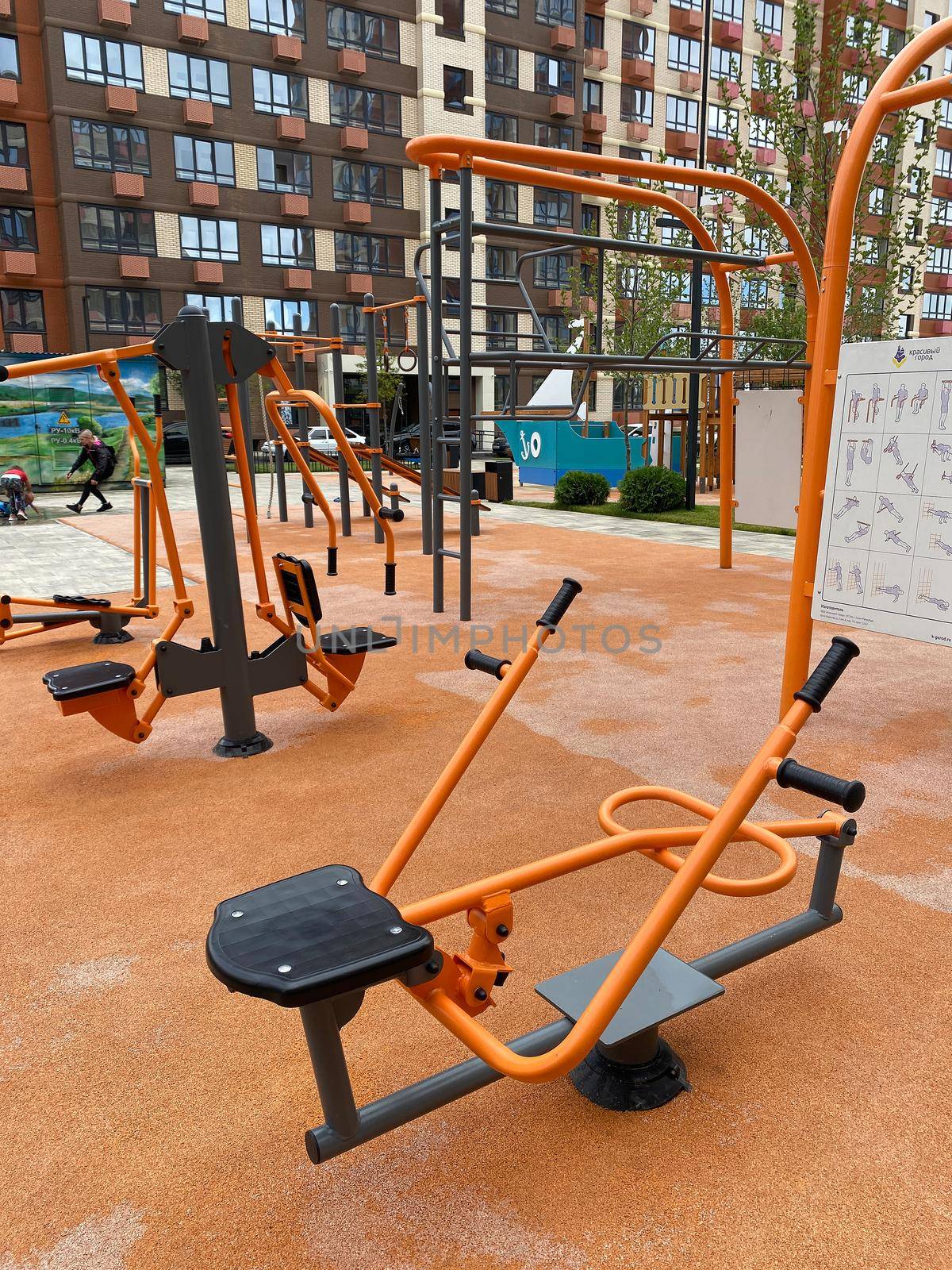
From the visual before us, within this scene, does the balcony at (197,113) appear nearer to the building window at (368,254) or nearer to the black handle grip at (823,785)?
the building window at (368,254)

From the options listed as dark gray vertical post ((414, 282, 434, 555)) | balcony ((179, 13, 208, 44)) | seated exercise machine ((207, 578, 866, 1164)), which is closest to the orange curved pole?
seated exercise machine ((207, 578, 866, 1164))

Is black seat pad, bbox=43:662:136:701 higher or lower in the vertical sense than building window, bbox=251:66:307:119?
lower

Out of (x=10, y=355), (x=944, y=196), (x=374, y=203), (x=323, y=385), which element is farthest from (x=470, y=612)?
(x=944, y=196)

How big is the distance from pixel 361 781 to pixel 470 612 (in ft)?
9.54

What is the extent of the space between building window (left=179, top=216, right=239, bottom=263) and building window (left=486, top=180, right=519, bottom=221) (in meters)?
9.05

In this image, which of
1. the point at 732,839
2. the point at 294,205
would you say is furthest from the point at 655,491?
the point at 294,205

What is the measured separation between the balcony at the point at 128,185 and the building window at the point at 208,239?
5.08 feet

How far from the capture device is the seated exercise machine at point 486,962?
4.75 feet

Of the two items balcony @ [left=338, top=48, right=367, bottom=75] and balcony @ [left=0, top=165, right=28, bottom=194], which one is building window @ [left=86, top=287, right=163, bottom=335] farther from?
balcony @ [left=338, top=48, right=367, bottom=75]

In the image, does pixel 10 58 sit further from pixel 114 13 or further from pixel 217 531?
pixel 217 531

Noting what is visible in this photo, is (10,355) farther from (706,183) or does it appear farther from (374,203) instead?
(374,203)

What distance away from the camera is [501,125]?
33906 millimetres

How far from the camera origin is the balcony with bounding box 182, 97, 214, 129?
28.4m

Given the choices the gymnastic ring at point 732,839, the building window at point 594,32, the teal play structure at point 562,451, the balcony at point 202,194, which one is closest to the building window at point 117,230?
the balcony at point 202,194
